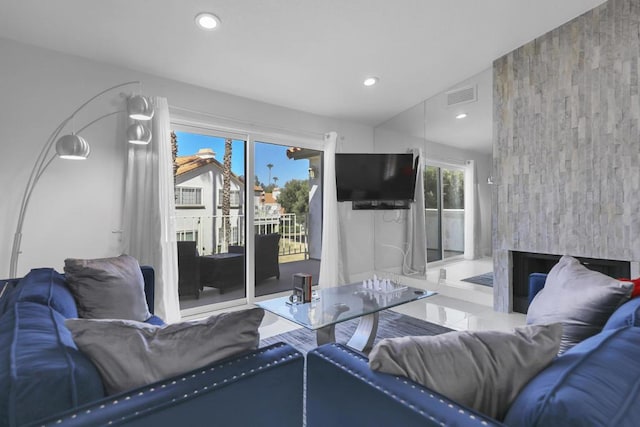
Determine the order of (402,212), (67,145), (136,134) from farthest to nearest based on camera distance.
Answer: (402,212)
(136,134)
(67,145)

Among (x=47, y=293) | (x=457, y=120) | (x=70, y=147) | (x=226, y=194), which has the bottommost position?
(x=47, y=293)

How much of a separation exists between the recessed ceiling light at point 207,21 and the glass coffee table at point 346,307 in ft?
7.38

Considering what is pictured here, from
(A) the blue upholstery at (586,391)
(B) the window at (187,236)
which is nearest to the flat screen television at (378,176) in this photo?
(B) the window at (187,236)

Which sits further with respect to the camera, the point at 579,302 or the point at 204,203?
the point at 204,203

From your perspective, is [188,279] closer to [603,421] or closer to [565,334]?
[565,334]

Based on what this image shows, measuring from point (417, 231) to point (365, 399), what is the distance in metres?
4.17

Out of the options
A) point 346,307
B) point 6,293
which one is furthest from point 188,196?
point 346,307

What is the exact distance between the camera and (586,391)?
699mm

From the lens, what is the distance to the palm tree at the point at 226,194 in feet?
12.7

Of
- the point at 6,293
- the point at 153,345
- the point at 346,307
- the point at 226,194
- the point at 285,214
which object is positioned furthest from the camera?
the point at 285,214

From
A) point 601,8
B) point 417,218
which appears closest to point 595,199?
point 601,8

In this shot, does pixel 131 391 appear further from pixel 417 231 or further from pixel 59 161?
pixel 417 231

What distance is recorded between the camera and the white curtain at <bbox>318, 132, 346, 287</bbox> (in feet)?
15.2

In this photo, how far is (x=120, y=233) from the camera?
3.09 metres
